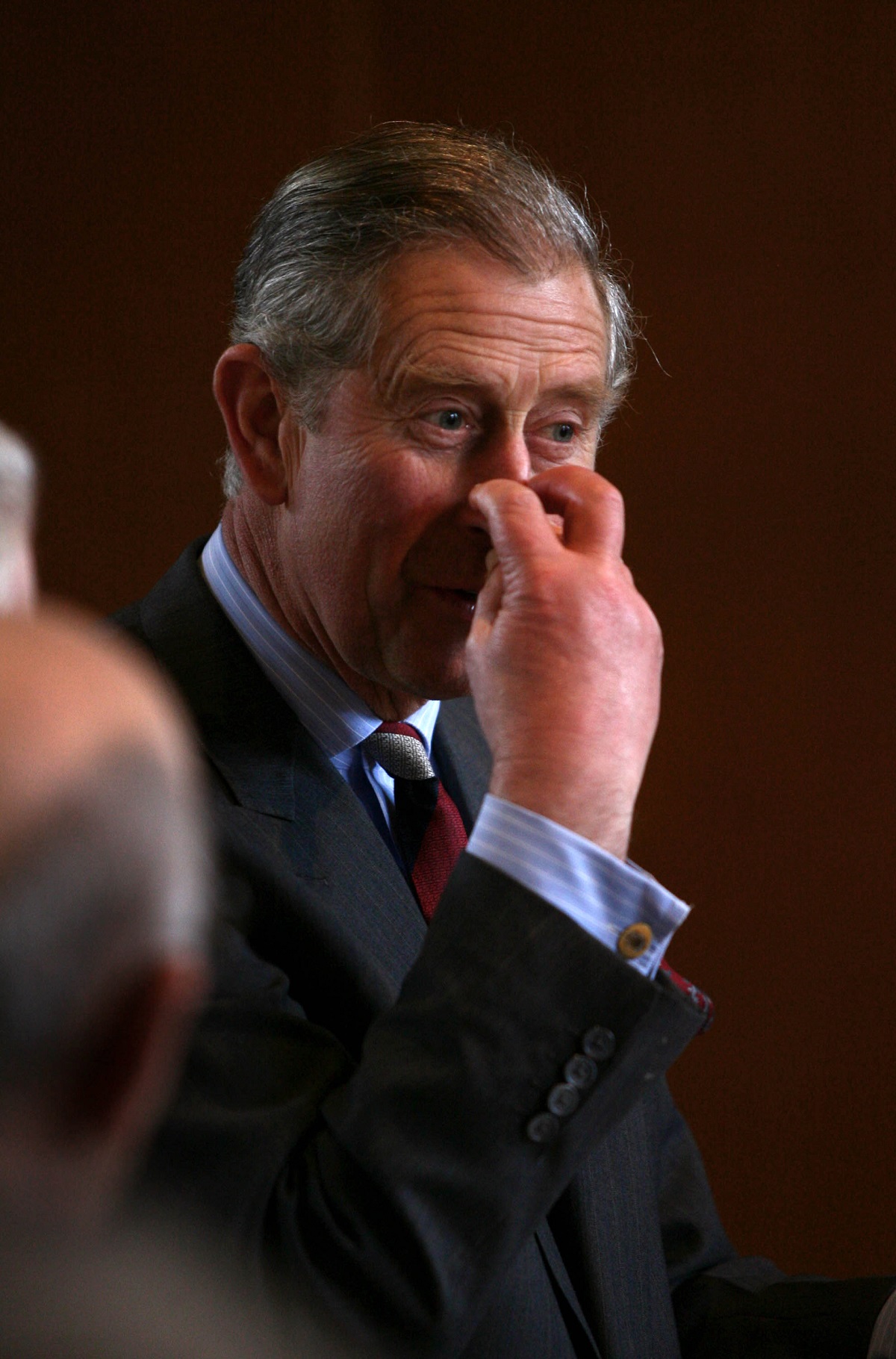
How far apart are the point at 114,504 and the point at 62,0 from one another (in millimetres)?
760

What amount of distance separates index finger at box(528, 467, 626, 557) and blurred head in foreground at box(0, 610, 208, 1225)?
2.81ft

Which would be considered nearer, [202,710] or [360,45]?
[202,710]

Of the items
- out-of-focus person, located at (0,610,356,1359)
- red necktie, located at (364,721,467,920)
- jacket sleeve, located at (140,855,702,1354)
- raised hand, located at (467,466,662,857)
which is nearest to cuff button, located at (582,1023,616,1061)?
jacket sleeve, located at (140,855,702,1354)

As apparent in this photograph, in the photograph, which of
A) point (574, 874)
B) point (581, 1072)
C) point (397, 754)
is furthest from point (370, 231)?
point (581, 1072)

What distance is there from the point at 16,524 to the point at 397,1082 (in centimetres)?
60

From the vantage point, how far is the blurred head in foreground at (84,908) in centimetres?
20

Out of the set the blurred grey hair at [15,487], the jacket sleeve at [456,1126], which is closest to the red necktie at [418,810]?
the jacket sleeve at [456,1126]

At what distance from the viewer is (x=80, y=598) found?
223cm

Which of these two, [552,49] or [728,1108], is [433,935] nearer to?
[728,1108]

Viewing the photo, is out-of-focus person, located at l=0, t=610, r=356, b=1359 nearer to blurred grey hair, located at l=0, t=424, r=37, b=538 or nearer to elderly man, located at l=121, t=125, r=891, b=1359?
blurred grey hair, located at l=0, t=424, r=37, b=538

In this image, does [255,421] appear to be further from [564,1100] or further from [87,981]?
[87,981]

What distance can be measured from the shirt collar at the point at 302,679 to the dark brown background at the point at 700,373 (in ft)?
3.19

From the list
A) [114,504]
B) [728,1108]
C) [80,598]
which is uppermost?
[114,504]

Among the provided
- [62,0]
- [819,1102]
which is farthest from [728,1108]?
[62,0]
